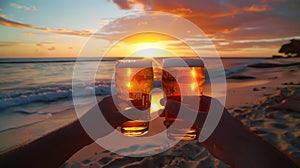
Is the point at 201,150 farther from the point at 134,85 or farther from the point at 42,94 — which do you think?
the point at 42,94

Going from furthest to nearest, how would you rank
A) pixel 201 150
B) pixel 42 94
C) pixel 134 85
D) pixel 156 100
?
pixel 42 94, pixel 201 150, pixel 156 100, pixel 134 85

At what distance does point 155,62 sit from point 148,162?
6.01 ft

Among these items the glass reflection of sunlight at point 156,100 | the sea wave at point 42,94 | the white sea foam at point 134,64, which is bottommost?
the sea wave at point 42,94

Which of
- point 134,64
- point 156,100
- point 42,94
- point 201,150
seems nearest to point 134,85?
point 134,64

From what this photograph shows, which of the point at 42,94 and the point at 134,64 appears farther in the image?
the point at 42,94

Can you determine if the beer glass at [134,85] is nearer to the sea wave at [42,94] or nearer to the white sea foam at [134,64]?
the white sea foam at [134,64]

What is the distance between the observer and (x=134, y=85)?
2.56 metres

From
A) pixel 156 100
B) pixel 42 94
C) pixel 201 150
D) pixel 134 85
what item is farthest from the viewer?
pixel 42 94

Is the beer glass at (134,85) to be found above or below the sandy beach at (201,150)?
above

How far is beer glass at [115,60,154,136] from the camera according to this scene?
2.55 meters

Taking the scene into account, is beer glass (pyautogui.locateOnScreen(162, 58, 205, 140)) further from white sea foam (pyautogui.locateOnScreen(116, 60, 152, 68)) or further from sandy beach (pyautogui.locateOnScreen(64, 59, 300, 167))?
sandy beach (pyautogui.locateOnScreen(64, 59, 300, 167))

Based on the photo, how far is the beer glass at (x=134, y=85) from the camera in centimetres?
255

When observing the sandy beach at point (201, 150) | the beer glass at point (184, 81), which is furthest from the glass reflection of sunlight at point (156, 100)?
the sandy beach at point (201, 150)

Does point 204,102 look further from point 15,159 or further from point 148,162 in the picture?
point 148,162
